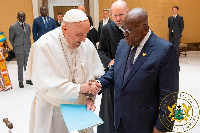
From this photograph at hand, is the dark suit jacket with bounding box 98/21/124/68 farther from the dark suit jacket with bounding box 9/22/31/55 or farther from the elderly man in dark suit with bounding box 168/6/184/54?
the elderly man in dark suit with bounding box 168/6/184/54

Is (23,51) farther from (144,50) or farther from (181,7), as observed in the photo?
(181,7)

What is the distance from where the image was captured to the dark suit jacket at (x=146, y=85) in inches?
63.9

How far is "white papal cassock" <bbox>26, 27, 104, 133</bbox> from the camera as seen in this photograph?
5.89 ft

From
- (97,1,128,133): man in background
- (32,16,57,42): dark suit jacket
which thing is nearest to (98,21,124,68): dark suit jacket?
(97,1,128,133): man in background

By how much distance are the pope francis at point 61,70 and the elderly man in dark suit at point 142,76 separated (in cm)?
28

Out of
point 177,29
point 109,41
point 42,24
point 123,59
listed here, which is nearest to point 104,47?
point 109,41

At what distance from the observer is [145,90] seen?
171 cm

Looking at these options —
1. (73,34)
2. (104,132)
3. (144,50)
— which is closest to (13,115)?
(104,132)

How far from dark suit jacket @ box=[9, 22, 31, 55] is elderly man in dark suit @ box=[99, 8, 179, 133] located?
15.4 feet

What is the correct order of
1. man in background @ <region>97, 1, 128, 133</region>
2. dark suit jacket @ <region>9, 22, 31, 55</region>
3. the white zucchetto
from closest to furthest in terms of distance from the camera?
1. the white zucchetto
2. man in background @ <region>97, 1, 128, 133</region>
3. dark suit jacket @ <region>9, 22, 31, 55</region>

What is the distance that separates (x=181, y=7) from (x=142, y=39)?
9.24m

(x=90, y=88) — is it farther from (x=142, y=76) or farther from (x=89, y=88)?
(x=142, y=76)

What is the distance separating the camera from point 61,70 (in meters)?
1.85

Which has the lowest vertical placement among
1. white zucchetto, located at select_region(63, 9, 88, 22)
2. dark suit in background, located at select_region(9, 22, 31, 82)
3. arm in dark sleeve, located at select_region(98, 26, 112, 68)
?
dark suit in background, located at select_region(9, 22, 31, 82)
